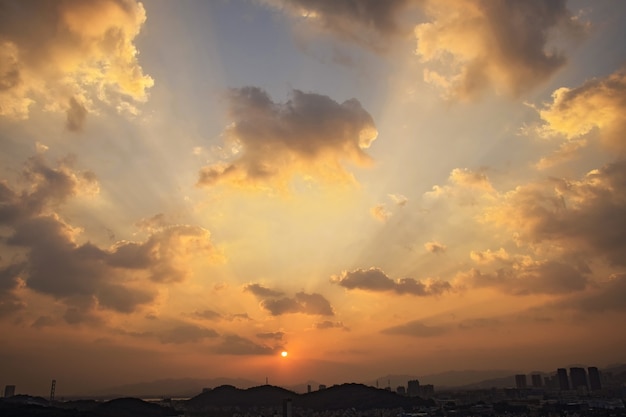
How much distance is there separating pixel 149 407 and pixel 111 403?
15532 millimetres

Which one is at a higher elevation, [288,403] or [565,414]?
[288,403]

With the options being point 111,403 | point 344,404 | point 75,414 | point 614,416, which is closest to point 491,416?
point 614,416

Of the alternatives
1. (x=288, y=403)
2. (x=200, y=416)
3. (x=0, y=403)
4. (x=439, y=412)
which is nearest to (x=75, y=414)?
(x=0, y=403)

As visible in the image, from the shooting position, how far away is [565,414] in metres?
143

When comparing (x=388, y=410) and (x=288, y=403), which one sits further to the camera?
(x=388, y=410)

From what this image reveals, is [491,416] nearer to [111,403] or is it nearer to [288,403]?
[288,403]

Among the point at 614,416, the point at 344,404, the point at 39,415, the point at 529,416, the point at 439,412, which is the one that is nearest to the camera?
the point at 39,415

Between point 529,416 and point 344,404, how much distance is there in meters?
83.4

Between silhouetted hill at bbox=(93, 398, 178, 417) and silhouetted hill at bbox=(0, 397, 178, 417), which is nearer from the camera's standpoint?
silhouetted hill at bbox=(0, 397, 178, 417)

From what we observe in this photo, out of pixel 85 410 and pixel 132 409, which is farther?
pixel 132 409

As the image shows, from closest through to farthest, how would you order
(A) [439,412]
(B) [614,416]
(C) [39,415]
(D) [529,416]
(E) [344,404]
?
(C) [39,415] < (B) [614,416] < (D) [529,416] < (A) [439,412] < (E) [344,404]

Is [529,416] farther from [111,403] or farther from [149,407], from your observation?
[111,403]

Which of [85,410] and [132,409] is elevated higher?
[85,410]

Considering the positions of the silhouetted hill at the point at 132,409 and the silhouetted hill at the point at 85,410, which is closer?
the silhouetted hill at the point at 85,410
